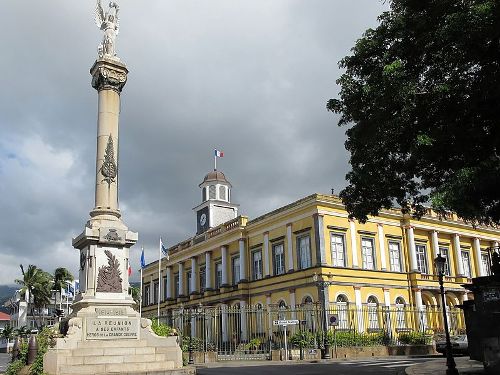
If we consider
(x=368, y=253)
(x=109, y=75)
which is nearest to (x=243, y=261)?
(x=368, y=253)

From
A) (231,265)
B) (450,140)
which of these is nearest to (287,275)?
(231,265)

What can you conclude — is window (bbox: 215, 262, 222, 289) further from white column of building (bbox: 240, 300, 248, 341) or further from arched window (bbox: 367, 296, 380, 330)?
arched window (bbox: 367, 296, 380, 330)

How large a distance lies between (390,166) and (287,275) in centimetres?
2449

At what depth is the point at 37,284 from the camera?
65.1 meters

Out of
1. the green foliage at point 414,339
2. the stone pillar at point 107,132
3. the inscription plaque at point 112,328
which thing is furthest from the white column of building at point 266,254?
the inscription plaque at point 112,328

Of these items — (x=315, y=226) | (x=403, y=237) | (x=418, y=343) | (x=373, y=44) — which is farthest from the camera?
(x=403, y=237)

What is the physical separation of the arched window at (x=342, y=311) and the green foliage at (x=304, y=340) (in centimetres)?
398

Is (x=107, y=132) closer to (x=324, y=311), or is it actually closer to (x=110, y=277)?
(x=110, y=277)

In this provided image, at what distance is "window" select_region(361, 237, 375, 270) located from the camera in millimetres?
37219

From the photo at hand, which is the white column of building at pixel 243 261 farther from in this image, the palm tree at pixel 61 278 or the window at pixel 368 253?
the palm tree at pixel 61 278

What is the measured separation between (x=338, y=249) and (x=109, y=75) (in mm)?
23025

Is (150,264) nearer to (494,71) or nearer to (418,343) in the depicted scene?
(418,343)

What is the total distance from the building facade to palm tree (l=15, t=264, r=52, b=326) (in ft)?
88.4

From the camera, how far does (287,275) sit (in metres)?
37.2
